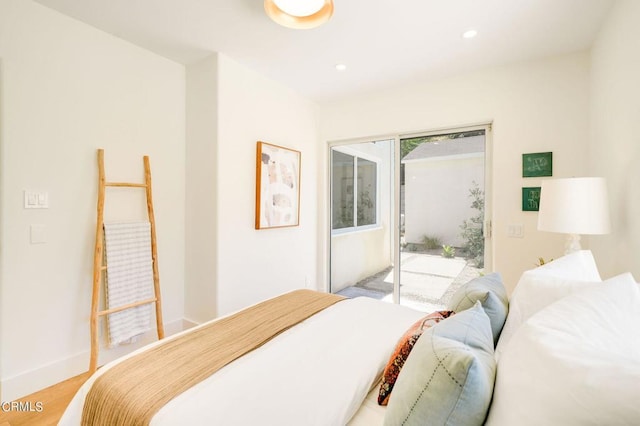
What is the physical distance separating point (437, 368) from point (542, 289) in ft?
2.10

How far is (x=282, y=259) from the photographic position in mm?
3285

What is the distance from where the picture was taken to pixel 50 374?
205cm

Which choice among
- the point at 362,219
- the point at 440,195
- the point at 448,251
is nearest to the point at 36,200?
the point at 362,219

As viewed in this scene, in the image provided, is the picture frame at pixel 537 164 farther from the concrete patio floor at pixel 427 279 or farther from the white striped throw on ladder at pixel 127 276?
the white striped throw on ladder at pixel 127 276

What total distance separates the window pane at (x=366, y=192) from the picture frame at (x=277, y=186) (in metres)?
0.83

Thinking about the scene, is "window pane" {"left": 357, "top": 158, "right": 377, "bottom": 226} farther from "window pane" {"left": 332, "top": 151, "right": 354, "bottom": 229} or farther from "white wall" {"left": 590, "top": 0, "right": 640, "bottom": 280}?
"white wall" {"left": 590, "top": 0, "right": 640, "bottom": 280}

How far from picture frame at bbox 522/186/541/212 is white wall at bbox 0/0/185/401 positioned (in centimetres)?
331

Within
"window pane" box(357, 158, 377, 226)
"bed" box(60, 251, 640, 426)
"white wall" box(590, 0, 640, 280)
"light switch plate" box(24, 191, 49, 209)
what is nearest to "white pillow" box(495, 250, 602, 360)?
"bed" box(60, 251, 640, 426)

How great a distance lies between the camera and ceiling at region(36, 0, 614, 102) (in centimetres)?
197

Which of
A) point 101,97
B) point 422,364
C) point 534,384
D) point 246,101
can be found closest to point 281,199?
point 246,101

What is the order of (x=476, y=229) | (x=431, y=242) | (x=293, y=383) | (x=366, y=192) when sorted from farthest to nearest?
(x=366, y=192), (x=431, y=242), (x=476, y=229), (x=293, y=383)

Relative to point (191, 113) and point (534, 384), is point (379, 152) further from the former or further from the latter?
point (534, 384)

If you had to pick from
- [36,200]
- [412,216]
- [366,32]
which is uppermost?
[366,32]

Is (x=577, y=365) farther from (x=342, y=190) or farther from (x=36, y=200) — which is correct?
(x=342, y=190)
